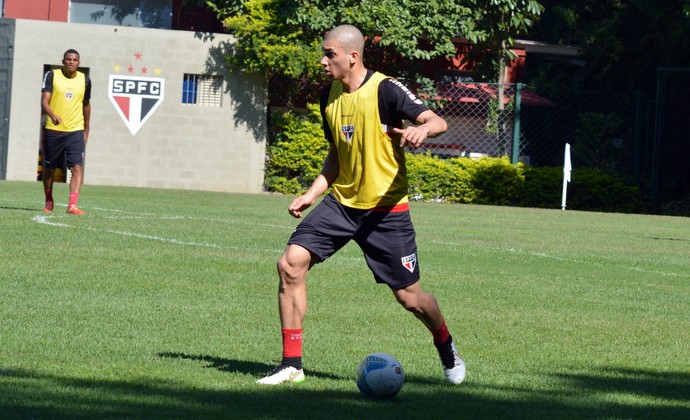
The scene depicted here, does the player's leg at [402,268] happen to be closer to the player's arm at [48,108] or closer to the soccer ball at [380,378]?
the soccer ball at [380,378]

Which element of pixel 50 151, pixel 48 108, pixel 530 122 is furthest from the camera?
pixel 530 122

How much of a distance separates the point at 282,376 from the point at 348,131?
1404 mm

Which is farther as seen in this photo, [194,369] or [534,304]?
[534,304]

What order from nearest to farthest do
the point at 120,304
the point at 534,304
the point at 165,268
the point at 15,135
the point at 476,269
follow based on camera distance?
the point at 120,304, the point at 534,304, the point at 165,268, the point at 476,269, the point at 15,135

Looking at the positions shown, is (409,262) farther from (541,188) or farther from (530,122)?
(530,122)

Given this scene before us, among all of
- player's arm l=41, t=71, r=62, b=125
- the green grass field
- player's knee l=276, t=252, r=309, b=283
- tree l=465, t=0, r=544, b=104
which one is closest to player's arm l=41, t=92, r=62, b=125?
player's arm l=41, t=71, r=62, b=125

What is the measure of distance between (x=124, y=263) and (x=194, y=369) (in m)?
5.15

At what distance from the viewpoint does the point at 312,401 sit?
6402 millimetres

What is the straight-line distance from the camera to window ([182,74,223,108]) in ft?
97.8

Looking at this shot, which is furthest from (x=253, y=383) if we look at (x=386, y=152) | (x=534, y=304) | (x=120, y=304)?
(x=534, y=304)

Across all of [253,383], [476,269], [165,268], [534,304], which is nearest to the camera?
[253,383]

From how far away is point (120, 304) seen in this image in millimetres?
9562

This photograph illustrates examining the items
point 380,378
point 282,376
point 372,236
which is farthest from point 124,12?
point 380,378

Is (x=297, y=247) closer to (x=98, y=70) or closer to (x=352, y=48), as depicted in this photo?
(x=352, y=48)
